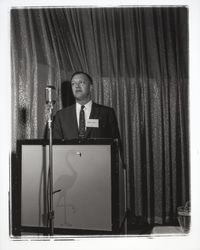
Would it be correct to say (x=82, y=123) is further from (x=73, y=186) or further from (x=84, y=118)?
(x=73, y=186)

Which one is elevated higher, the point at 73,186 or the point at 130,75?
the point at 130,75

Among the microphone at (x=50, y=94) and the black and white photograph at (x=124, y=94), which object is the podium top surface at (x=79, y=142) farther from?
the microphone at (x=50, y=94)

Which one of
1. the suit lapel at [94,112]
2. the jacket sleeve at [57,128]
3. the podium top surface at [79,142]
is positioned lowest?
the podium top surface at [79,142]

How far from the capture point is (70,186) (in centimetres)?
148

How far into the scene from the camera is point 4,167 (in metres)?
1.68

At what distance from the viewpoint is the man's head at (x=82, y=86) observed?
1695 mm

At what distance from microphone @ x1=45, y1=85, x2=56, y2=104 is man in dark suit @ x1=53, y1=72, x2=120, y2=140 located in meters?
0.07

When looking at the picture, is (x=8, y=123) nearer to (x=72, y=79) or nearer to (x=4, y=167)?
(x=4, y=167)

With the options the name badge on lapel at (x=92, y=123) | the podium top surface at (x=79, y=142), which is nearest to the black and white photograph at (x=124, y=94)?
the name badge on lapel at (x=92, y=123)

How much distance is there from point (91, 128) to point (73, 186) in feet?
1.06

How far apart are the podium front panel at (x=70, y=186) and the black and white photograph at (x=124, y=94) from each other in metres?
0.17

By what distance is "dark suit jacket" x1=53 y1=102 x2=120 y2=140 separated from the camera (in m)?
1.64

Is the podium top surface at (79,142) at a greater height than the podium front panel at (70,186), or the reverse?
the podium top surface at (79,142)

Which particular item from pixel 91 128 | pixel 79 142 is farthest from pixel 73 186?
pixel 91 128
